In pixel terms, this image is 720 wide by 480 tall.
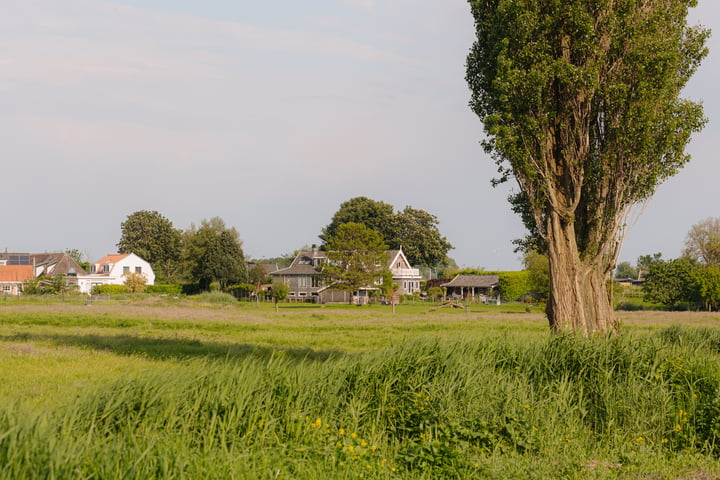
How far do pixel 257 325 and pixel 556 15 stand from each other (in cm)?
2081

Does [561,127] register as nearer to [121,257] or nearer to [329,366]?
[329,366]

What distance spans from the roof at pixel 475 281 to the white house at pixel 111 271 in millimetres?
46855

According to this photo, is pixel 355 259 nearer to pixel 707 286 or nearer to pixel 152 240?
pixel 707 286

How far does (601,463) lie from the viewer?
26.6 ft

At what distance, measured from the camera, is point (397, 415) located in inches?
346

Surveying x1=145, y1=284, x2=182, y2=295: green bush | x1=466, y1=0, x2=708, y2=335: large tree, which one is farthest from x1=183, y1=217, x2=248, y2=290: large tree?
x1=466, y1=0, x2=708, y2=335: large tree

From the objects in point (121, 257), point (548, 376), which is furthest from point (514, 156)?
point (121, 257)

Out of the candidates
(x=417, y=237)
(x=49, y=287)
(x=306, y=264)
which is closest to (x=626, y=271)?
(x=417, y=237)

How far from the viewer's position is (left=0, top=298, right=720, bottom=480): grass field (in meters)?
5.85

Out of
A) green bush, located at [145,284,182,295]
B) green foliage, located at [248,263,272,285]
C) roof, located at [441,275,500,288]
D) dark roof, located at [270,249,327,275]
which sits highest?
dark roof, located at [270,249,327,275]

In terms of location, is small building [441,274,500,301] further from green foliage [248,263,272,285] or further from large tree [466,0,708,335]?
large tree [466,0,708,335]

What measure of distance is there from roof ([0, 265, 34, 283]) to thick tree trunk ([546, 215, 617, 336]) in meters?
90.9

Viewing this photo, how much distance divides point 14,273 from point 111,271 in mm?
13204

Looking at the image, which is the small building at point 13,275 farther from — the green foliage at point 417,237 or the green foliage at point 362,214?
the green foliage at point 417,237
